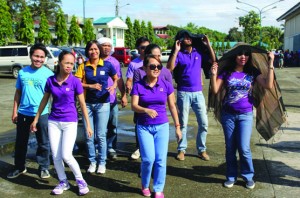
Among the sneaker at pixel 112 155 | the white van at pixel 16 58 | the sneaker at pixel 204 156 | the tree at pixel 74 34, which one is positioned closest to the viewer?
the sneaker at pixel 204 156

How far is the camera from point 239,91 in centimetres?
456

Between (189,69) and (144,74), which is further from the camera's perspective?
(189,69)

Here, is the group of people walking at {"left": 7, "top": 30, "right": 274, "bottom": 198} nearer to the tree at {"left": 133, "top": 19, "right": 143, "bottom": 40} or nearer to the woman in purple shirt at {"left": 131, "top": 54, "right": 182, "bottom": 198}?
the woman in purple shirt at {"left": 131, "top": 54, "right": 182, "bottom": 198}

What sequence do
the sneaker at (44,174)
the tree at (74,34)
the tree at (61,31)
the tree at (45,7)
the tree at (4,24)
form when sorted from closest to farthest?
the sneaker at (44,174) < the tree at (4,24) < the tree at (61,31) < the tree at (74,34) < the tree at (45,7)

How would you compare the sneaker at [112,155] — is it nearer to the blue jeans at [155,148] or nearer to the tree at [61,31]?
the blue jeans at [155,148]

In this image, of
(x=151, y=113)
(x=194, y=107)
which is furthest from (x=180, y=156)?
(x=151, y=113)

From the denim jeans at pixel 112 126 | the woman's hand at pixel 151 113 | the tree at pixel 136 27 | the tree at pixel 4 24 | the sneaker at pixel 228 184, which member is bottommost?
the sneaker at pixel 228 184

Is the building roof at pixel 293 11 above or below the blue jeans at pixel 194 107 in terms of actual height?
above

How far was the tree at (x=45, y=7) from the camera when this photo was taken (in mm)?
56031

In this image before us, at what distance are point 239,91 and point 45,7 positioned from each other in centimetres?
5748

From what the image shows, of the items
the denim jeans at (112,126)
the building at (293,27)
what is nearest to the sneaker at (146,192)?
the denim jeans at (112,126)

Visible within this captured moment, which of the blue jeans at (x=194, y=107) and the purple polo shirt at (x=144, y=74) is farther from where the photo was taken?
the blue jeans at (x=194, y=107)

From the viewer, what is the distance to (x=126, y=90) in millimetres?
6035

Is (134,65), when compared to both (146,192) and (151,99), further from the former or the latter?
(146,192)
